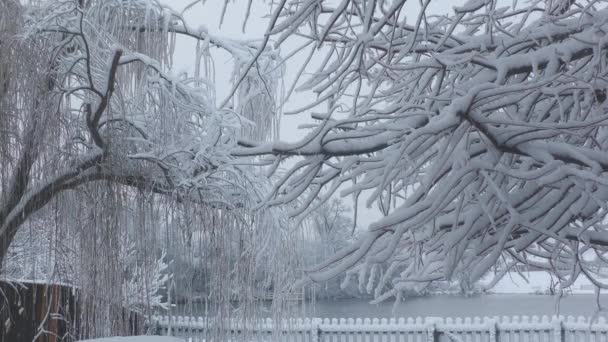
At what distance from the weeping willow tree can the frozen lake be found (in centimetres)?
1054

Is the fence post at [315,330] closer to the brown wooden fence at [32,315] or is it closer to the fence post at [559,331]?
the fence post at [559,331]

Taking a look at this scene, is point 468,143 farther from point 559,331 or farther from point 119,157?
point 559,331

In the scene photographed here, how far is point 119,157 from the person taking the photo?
3.52m

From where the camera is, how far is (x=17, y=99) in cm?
336

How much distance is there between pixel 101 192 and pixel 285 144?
213 centimetres

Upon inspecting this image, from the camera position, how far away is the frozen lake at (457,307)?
597 inches

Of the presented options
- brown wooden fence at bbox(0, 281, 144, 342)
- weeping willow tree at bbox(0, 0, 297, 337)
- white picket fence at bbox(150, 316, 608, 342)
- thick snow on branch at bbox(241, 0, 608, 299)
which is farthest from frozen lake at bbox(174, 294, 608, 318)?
thick snow on branch at bbox(241, 0, 608, 299)

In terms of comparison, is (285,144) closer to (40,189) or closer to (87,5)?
(40,189)

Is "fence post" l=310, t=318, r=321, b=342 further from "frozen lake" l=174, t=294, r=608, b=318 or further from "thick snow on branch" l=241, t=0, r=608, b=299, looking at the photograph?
"thick snow on branch" l=241, t=0, r=608, b=299

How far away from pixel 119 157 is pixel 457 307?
46.5 feet

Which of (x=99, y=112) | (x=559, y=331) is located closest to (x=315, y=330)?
(x=559, y=331)

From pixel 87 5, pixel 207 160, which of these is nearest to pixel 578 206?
pixel 207 160

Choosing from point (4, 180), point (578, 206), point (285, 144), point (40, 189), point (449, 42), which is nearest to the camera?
point (285, 144)

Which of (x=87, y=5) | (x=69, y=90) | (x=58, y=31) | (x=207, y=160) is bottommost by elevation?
(x=207, y=160)
